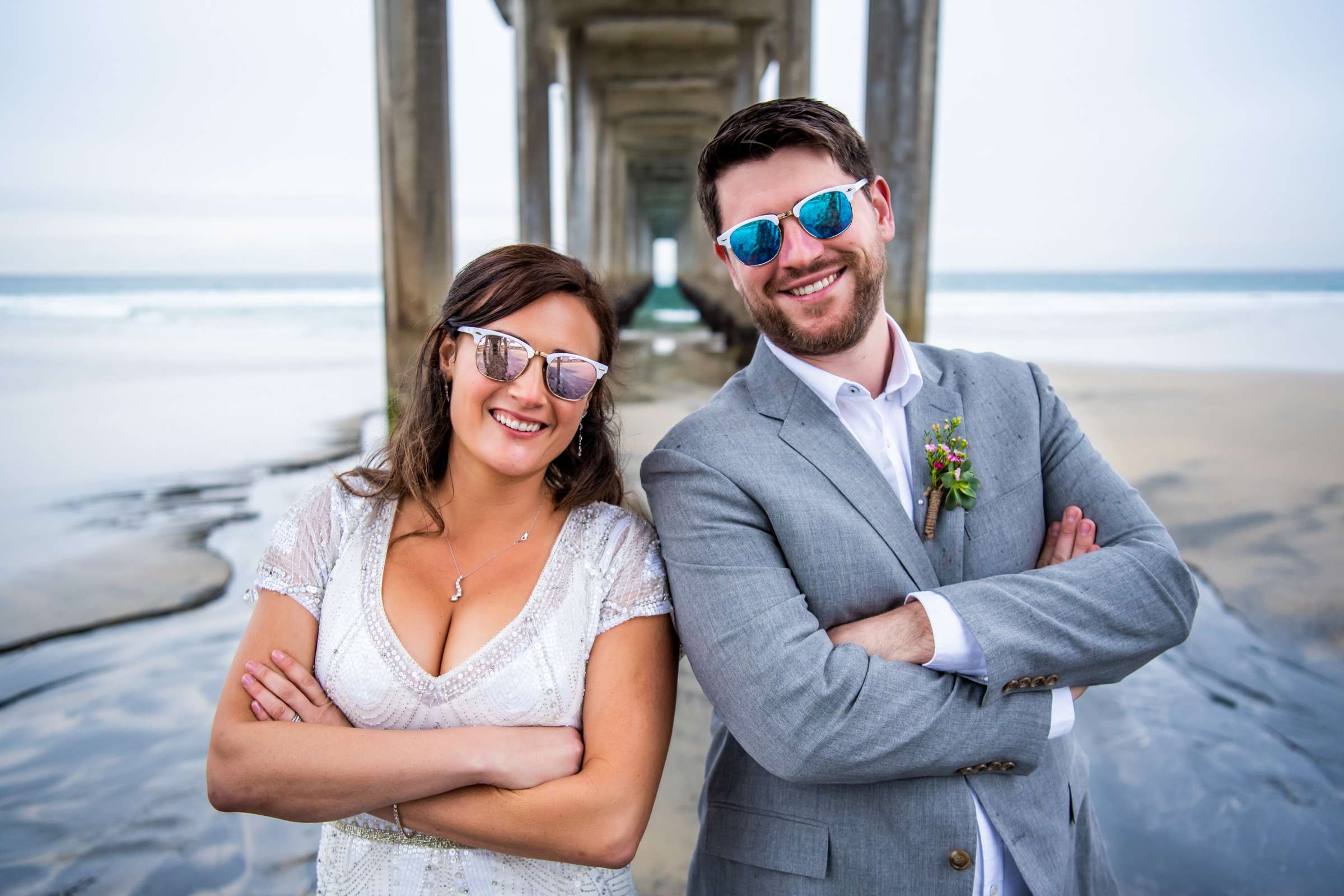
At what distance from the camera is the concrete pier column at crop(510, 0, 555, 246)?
1425 centimetres

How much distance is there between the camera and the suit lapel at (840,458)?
168 centimetres

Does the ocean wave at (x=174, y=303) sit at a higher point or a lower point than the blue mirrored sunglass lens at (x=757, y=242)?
lower

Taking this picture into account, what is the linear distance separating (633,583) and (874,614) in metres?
0.44

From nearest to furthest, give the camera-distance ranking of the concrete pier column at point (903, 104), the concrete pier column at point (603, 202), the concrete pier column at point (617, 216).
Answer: the concrete pier column at point (903, 104), the concrete pier column at point (603, 202), the concrete pier column at point (617, 216)

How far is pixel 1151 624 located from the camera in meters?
1.63

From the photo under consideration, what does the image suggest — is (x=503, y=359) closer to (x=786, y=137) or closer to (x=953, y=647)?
(x=786, y=137)

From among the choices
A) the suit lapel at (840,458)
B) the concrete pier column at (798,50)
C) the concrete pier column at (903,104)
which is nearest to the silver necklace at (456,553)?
the suit lapel at (840,458)

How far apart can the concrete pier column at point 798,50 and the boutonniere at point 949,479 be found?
12.2m

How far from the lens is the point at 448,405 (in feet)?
6.33

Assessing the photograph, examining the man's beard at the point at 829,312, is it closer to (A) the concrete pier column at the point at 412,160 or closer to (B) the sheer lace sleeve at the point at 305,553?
(B) the sheer lace sleeve at the point at 305,553

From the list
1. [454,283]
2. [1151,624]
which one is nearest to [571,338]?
[454,283]

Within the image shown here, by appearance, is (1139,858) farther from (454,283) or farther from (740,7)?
(740,7)

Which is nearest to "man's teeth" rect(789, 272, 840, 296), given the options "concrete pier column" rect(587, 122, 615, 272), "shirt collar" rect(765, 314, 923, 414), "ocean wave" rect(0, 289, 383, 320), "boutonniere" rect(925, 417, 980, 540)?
"shirt collar" rect(765, 314, 923, 414)

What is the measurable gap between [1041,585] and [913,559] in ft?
0.70
